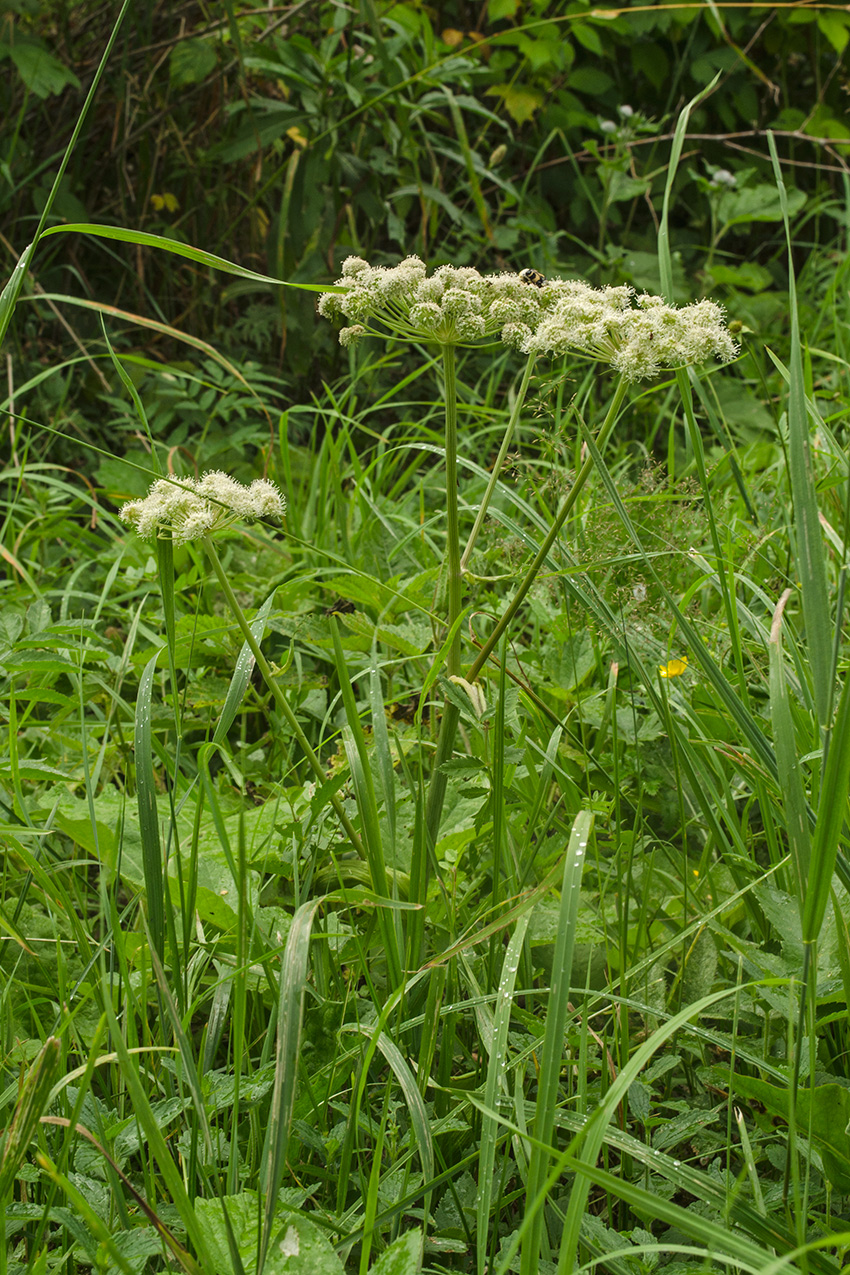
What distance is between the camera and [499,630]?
104 centimetres

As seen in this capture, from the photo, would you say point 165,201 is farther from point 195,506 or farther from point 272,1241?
point 272,1241

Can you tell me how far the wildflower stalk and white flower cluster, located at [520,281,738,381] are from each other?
0.09ft

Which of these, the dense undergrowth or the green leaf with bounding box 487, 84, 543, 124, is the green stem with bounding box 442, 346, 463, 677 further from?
the green leaf with bounding box 487, 84, 543, 124

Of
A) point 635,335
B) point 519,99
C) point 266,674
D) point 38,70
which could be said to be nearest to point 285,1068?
point 266,674

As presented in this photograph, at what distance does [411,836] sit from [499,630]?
38cm

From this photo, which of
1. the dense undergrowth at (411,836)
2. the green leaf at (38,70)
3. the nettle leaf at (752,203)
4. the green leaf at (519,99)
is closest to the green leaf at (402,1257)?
the dense undergrowth at (411,836)

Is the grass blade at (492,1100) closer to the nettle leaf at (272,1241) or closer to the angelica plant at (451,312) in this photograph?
the nettle leaf at (272,1241)

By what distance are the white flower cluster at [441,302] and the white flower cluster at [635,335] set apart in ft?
0.16

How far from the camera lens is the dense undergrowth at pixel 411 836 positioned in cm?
A: 79

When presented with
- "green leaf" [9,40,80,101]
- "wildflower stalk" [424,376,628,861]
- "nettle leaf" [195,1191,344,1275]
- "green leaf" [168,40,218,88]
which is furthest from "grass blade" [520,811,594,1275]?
"green leaf" [168,40,218,88]

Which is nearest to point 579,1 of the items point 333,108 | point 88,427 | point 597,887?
point 333,108

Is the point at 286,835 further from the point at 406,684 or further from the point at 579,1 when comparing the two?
the point at 579,1

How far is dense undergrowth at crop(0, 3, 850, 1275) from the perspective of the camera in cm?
79

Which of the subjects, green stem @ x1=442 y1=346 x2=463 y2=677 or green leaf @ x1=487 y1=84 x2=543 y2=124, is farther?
green leaf @ x1=487 y1=84 x2=543 y2=124
